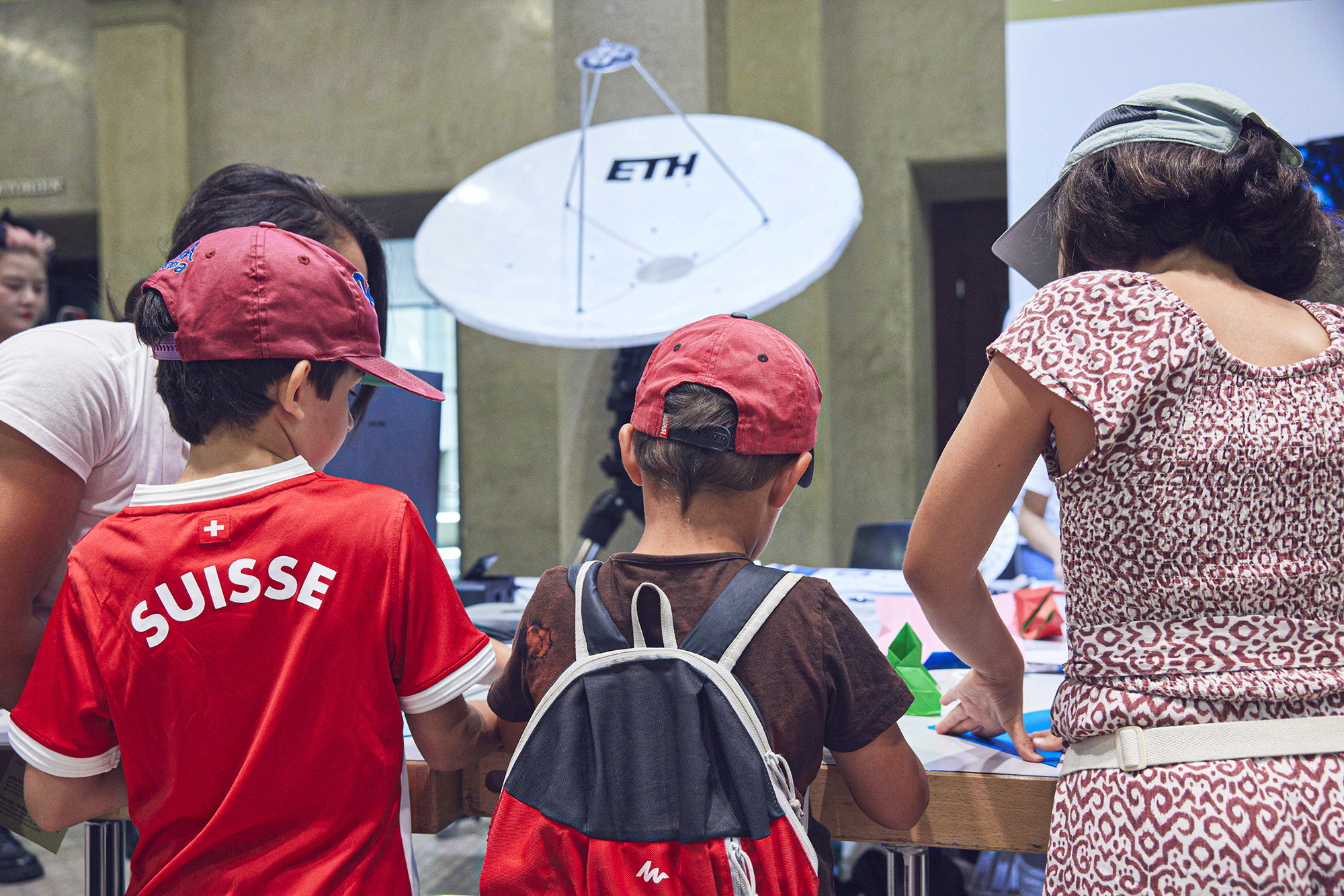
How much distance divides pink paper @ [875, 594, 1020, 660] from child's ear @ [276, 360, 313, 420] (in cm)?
95

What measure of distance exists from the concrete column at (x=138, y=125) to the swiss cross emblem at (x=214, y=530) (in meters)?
5.50

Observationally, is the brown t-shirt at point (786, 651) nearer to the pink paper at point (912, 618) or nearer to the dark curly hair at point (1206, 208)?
the dark curly hair at point (1206, 208)

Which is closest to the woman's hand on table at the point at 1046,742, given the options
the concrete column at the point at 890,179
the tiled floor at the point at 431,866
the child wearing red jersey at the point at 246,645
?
the child wearing red jersey at the point at 246,645

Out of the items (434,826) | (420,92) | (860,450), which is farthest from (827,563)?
(434,826)

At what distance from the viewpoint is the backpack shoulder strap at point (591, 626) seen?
34.0 inches

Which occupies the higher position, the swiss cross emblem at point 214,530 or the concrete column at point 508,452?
the swiss cross emblem at point 214,530

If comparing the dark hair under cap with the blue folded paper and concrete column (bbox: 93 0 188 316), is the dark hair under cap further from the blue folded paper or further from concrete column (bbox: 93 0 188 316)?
concrete column (bbox: 93 0 188 316)

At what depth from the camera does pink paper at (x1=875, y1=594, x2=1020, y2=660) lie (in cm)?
156

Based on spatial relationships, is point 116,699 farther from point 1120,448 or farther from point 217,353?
point 1120,448

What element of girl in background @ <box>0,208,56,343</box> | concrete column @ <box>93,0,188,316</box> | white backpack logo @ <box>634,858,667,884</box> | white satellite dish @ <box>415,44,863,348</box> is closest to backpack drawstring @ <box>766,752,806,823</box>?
white backpack logo @ <box>634,858,667,884</box>

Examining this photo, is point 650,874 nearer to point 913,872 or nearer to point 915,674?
point 913,872

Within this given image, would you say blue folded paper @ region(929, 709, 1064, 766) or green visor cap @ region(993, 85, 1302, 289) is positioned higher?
green visor cap @ region(993, 85, 1302, 289)

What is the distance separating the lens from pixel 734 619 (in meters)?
0.85

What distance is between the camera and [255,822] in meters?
0.84
